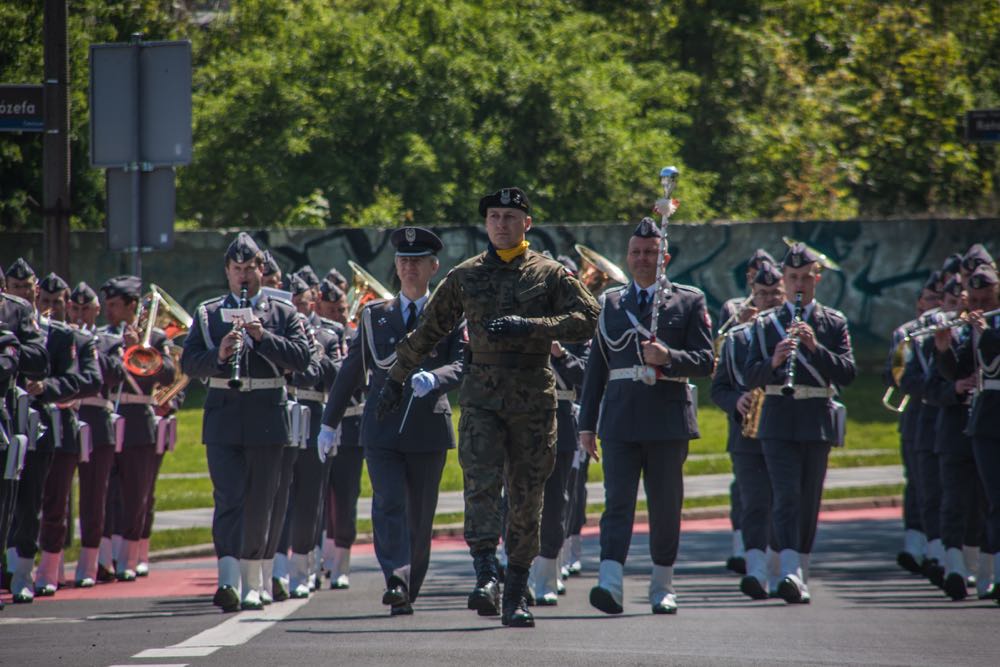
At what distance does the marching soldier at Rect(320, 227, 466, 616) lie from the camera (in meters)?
10.7

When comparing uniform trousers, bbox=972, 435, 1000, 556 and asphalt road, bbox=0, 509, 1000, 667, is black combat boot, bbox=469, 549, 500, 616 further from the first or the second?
uniform trousers, bbox=972, 435, 1000, 556

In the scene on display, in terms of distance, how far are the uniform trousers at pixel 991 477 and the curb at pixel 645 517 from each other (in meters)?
4.93

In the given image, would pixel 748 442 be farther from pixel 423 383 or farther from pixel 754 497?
pixel 423 383

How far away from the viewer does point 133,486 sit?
14156mm

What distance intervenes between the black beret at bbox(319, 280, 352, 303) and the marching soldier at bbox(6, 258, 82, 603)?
2.34m

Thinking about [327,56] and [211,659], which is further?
[327,56]

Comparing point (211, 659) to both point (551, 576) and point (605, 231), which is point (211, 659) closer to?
point (551, 576)

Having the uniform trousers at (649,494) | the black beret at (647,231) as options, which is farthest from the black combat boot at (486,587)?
the black beret at (647,231)

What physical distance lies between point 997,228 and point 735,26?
1339cm

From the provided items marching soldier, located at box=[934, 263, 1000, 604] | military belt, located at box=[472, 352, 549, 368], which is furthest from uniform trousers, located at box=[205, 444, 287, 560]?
marching soldier, located at box=[934, 263, 1000, 604]

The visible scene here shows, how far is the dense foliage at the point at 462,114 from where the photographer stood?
109 ft

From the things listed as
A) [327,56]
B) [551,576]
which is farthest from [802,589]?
[327,56]

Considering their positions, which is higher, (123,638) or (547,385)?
(547,385)

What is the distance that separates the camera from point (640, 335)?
35.9 feet
